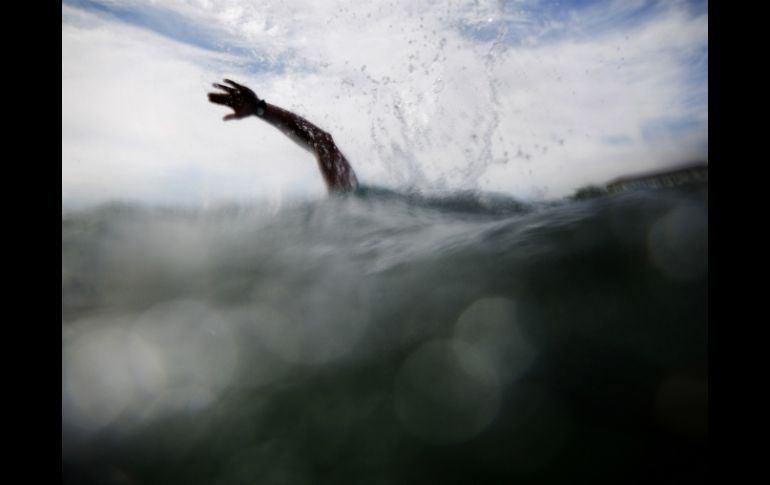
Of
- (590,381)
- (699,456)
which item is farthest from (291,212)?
(699,456)

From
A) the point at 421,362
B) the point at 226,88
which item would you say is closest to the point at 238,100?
the point at 226,88

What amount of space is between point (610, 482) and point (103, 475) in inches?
101

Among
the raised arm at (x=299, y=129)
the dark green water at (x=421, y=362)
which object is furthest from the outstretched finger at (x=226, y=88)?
the dark green water at (x=421, y=362)

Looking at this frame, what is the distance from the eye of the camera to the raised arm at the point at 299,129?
4.61 metres

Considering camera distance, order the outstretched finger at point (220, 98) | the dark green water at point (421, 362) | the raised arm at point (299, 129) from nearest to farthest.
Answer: the dark green water at point (421, 362) < the outstretched finger at point (220, 98) < the raised arm at point (299, 129)

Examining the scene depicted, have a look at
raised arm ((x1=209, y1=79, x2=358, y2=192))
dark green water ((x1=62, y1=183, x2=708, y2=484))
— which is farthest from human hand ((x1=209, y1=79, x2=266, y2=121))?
dark green water ((x1=62, y1=183, x2=708, y2=484))

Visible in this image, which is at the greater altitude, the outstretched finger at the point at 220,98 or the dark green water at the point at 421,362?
the outstretched finger at the point at 220,98

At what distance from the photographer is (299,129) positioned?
510cm

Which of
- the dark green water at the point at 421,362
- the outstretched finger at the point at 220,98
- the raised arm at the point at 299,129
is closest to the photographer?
the dark green water at the point at 421,362

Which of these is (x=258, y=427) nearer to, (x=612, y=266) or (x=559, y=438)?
(x=559, y=438)

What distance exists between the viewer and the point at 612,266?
2.85m

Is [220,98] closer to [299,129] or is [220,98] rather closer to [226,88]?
[226,88]

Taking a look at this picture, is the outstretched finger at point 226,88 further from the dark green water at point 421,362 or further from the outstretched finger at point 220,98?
the dark green water at point 421,362

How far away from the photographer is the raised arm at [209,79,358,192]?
4.61 metres
